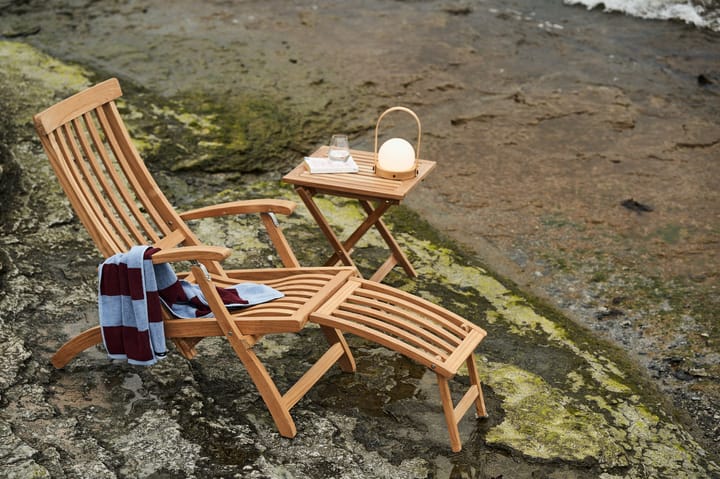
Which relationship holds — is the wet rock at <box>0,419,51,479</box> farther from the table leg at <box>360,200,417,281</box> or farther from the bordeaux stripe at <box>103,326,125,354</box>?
the table leg at <box>360,200,417,281</box>

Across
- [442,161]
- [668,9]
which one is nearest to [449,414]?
[442,161]

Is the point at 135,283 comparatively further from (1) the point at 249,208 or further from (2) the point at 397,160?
(2) the point at 397,160

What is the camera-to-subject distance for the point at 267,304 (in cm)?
351

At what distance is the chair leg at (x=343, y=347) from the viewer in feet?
12.5

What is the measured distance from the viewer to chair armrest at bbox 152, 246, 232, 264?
3.20 meters

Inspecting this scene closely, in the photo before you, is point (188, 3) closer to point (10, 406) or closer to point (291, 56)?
point (291, 56)

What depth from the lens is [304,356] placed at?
402 cm

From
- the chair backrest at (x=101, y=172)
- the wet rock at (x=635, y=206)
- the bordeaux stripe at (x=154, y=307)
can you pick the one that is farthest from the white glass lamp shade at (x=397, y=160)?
the wet rock at (x=635, y=206)

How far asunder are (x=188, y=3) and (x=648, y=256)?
5.42m

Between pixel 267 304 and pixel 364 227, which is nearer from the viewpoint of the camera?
pixel 267 304

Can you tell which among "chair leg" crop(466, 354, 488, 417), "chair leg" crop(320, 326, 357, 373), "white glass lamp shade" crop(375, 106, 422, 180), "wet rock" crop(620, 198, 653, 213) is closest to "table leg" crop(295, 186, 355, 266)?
"white glass lamp shade" crop(375, 106, 422, 180)

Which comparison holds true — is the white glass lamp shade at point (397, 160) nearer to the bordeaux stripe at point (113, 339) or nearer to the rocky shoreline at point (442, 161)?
the rocky shoreline at point (442, 161)

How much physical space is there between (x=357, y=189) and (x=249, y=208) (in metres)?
0.58

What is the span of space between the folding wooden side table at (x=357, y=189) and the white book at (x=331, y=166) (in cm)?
3
